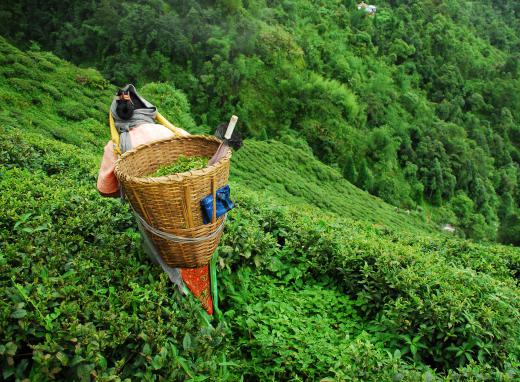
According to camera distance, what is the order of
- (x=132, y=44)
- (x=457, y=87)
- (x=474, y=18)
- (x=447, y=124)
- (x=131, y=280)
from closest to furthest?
(x=131, y=280) → (x=132, y=44) → (x=447, y=124) → (x=457, y=87) → (x=474, y=18)

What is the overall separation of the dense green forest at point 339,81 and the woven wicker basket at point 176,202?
30.8 m

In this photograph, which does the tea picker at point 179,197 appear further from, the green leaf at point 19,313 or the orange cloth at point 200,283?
the green leaf at point 19,313

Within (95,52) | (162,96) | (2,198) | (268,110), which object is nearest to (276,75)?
(268,110)

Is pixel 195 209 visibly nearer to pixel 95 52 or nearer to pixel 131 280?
→ pixel 131 280

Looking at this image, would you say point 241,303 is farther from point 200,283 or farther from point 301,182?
point 301,182

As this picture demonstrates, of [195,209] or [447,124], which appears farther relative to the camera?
[447,124]

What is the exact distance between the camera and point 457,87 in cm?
5406

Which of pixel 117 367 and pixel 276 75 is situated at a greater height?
pixel 117 367

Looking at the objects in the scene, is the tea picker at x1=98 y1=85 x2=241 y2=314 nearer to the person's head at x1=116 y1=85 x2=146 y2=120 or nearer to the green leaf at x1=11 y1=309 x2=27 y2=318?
the person's head at x1=116 y1=85 x2=146 y2=120

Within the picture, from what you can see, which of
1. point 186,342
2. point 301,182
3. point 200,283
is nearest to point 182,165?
point 200,283

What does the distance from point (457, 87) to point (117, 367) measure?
58.4 metres

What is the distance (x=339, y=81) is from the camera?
43.8 meters

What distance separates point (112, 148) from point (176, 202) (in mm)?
870

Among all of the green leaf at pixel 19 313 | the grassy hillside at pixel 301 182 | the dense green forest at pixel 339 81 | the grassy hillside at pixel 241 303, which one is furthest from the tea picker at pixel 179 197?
the dense green forest at pixel 339 81
